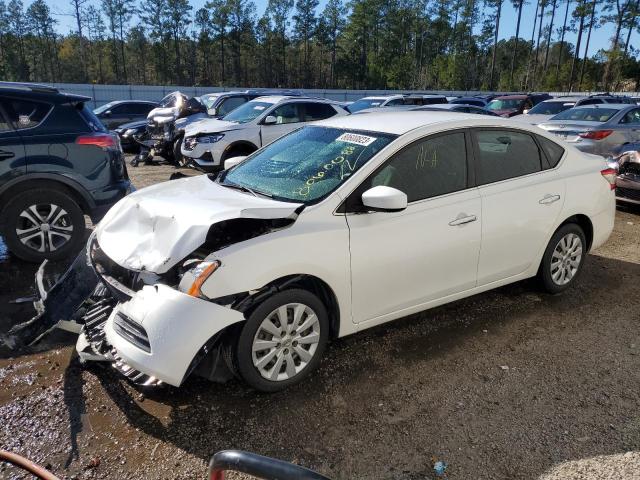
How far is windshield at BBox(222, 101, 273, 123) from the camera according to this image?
36.1ft

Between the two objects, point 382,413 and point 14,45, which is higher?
point 14,45

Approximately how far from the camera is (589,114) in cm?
1100

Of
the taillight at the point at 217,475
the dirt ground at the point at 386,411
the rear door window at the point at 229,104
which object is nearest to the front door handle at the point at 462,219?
the dirt ground at the point at 386,411

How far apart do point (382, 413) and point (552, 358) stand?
4.98 ft

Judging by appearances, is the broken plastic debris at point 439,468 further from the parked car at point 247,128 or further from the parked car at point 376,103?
the parked car at point 376,103

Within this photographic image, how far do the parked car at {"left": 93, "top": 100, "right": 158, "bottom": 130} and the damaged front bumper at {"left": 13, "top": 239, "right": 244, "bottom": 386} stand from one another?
51.1 ft

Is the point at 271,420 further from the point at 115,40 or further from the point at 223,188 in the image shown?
the point at 115,40

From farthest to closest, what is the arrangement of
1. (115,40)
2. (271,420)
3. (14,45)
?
(115,40) < (14,45) < (271,420)

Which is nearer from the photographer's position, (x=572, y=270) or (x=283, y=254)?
(x=283, y=254)

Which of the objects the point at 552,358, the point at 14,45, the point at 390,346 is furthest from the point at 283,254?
the point at 14,45

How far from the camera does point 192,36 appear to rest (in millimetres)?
68375

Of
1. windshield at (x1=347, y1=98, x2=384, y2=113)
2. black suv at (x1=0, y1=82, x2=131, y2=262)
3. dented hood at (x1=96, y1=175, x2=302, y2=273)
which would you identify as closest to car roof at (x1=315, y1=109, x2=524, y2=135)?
dented hood at (x1=96, y1=175, x2=302, y2=273)

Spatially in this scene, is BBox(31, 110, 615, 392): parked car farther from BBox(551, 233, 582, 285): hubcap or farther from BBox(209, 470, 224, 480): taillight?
BBox(209, 470, 224, 480): taillight

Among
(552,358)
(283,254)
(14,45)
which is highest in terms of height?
(14,45)
